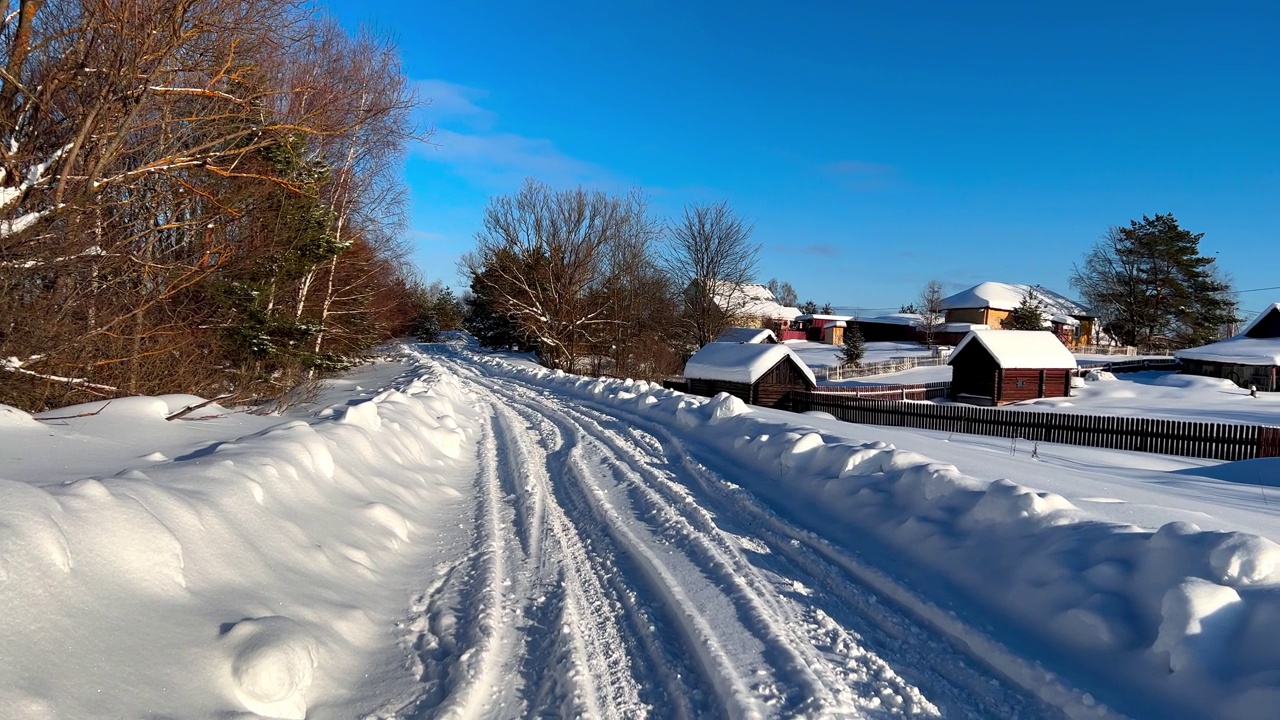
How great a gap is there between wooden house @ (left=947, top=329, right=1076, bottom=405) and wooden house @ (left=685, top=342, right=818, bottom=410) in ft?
34.0

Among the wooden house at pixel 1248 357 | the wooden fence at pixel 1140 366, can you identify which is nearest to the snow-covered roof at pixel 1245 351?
the wooden house at pixel 1248 357

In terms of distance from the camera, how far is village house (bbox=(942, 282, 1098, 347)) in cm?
6794

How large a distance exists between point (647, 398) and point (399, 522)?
1085cm

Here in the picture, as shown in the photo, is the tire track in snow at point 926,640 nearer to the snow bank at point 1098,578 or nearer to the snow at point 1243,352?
the snow bank at point 1098,578

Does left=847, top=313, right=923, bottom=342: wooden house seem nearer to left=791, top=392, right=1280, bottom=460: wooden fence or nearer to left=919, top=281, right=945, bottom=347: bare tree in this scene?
left=919, top=281, right=945, bottom=347: bare tree

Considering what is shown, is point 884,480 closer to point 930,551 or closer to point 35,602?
point 930,551

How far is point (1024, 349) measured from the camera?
32.4m

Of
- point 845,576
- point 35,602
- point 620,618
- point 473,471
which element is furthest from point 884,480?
point 35,602

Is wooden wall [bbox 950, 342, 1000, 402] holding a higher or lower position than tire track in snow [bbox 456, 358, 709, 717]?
higher

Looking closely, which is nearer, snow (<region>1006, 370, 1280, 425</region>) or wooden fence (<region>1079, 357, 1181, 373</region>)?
snow (<region>1006, 370, 1280, 425</region>)

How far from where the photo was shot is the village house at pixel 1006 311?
67938mm

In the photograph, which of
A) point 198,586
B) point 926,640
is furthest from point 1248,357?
point 198,586

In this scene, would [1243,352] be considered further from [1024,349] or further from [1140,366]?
[1024,349]

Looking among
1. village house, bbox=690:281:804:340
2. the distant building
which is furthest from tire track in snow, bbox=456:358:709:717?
village house, bbox=690:281:804:340
